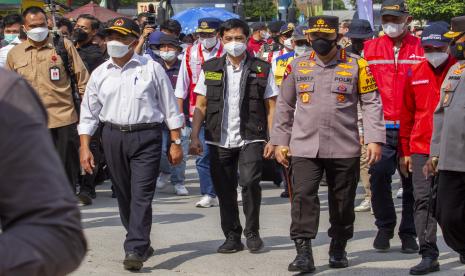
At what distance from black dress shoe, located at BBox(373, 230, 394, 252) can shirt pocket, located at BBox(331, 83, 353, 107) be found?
161 centimetres

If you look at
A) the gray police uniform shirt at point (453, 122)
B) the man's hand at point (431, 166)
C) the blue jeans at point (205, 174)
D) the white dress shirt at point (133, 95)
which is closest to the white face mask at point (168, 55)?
the blue jeans at point (205, 174)

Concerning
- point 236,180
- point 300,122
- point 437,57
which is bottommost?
point 236,180

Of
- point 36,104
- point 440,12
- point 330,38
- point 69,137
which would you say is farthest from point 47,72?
point 440,12

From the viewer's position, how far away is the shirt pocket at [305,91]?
751 centimetres

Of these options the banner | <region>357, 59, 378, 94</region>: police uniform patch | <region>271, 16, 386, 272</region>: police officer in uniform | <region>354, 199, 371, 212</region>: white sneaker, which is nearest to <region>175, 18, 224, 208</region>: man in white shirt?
<region>354, 199, 371, 212</region>: white sneaker

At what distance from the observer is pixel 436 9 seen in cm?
5553

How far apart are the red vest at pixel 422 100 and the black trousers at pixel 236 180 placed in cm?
135

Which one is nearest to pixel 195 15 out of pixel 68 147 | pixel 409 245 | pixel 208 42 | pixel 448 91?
pixel 208 42

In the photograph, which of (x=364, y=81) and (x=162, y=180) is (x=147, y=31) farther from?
(x=364, y=81)

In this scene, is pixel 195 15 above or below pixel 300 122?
below

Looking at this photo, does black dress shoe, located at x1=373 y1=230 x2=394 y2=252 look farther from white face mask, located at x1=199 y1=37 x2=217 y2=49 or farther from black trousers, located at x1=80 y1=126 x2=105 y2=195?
black trousers, located at x1=80 y1=126 x2=105 y2=195

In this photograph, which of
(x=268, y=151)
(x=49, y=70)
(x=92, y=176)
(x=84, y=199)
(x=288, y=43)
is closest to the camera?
(x=268, y=151)

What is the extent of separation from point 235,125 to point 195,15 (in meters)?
16.5

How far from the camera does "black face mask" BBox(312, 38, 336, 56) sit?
749 cm
